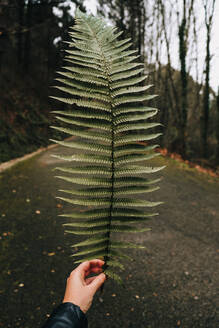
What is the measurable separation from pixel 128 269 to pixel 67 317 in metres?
3.33

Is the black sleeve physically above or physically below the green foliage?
below

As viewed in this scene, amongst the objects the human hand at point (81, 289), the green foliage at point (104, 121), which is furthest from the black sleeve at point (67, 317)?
the green foliage at point (104, 121)

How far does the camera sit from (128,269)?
13.4 feet

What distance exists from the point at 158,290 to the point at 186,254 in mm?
1164

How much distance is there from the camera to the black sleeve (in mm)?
983

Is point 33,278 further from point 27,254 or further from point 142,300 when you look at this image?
point 142,300

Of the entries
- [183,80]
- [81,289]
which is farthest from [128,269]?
[183,80]

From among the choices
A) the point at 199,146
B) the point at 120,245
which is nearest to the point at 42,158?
the point at 120,245

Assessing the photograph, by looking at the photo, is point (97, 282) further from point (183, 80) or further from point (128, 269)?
point (183, 80)

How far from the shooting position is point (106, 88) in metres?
0.84

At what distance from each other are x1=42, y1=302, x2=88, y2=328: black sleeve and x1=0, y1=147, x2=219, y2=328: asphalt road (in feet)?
3.36

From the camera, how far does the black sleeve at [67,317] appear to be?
0.98 m

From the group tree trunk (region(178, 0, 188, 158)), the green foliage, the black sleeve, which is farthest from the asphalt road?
tree trunk (region(178, 0, 188, 158))

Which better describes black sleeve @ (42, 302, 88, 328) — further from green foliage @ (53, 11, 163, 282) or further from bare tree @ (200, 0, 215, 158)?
bare tree @ (200, 0, 215, 158)
